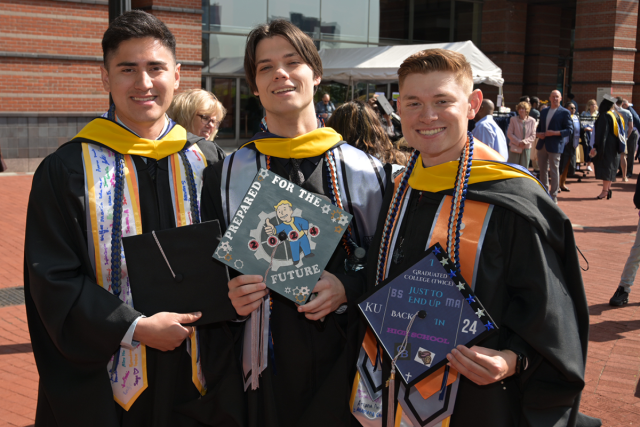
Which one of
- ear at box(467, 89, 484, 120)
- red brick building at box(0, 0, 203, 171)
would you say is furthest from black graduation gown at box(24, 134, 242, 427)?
red brick building at box(0, 0, 203, 171)

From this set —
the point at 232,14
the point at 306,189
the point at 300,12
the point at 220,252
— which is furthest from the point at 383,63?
the point at 220,252

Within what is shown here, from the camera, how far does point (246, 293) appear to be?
2148 millimetres

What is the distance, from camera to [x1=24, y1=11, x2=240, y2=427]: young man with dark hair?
2195 millimetres

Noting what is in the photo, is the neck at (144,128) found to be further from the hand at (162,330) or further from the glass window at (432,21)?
the glass window at (432,21)

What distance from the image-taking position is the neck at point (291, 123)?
2.48 metres

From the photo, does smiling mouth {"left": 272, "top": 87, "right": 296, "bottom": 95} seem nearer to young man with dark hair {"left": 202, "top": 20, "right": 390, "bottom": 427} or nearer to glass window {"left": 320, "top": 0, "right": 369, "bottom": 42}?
young man with dark hair {"left": 202, "top": 20, "right": 390, "bottom": 427}

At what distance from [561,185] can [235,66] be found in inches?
422

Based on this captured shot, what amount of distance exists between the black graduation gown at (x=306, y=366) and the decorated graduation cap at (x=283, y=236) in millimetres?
252

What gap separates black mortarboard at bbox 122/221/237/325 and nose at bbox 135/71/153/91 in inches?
25.0

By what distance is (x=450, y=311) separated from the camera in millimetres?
1946

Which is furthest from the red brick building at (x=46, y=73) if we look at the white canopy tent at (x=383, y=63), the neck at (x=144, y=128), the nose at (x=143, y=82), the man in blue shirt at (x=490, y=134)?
the nose at (x=143, y=82)

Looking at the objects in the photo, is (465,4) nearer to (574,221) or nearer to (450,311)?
(574,221)

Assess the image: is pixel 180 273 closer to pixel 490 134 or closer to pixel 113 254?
pixel 113 254

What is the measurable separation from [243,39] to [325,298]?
17695mm
